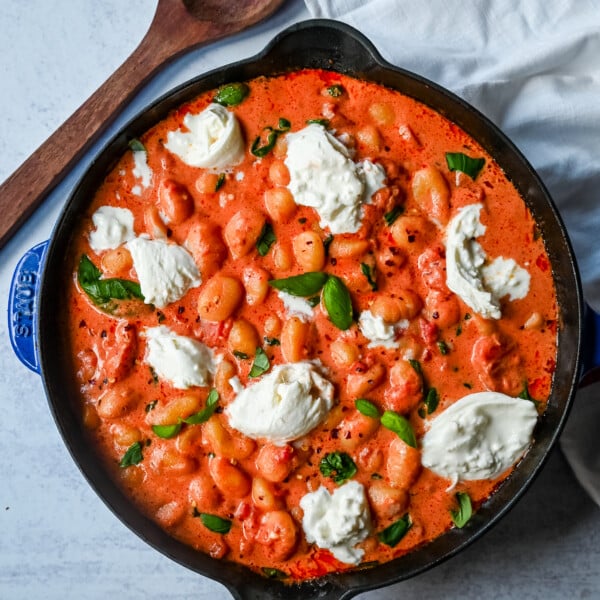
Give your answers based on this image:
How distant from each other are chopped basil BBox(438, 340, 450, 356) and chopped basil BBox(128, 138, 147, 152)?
130 cm

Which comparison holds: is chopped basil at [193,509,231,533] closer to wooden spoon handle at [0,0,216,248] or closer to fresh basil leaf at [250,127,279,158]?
fresh basil leaf at [250,127,279,158]

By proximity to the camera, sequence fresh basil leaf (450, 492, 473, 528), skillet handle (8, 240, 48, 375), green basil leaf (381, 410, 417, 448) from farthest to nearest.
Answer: skillet handle (8, 240, 48, 375) → fresh basil leaf (450, 492, 473, 528) → green basil leaf (381, 410, 417, 448)

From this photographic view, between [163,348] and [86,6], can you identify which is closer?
[163,348]

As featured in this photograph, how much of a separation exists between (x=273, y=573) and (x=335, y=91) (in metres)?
1.82

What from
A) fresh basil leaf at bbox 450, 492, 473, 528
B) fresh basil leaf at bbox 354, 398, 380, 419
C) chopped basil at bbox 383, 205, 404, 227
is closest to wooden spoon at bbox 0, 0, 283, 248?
chopped basil at bbox 383, 205, 404, 227

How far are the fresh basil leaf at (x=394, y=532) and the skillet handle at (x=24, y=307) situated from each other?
1483mm

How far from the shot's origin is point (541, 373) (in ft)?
9.73

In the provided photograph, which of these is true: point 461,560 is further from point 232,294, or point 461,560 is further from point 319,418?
point 232,294

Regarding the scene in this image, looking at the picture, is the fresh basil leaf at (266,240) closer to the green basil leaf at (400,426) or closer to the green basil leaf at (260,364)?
the green basil leaf at (260,364)

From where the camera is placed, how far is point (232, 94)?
118 inches

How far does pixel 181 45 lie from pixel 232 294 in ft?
3.84

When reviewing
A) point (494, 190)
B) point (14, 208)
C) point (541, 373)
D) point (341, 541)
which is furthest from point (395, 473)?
point (14, 208)

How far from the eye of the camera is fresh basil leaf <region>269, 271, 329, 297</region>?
285 centimetres

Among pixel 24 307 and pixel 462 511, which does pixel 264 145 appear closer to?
pixel 24 307
